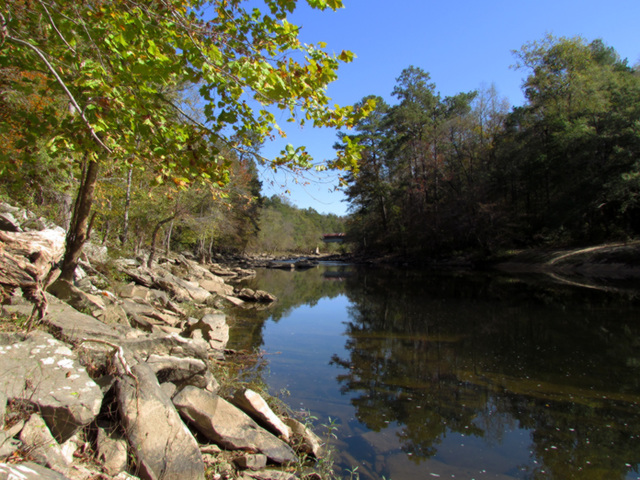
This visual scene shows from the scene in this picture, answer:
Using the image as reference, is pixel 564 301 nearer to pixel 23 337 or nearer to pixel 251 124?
pixel 251 124

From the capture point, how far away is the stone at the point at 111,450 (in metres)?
3.11

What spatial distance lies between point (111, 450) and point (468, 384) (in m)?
6.25

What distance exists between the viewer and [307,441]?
4836 mm

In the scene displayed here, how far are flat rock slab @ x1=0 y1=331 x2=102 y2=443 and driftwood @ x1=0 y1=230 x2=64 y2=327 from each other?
0.59m

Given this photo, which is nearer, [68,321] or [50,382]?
[50,382]

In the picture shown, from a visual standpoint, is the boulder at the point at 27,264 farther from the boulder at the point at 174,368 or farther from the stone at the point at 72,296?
the stone at the point at 72,296

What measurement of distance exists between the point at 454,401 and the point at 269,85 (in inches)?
230

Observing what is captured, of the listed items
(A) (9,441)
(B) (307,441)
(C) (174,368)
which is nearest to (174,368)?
(C) (174,368)

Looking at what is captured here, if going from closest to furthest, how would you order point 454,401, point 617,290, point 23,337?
1. point 23,337
2. point 454,401
3. point 617,290

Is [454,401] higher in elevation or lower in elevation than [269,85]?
lower

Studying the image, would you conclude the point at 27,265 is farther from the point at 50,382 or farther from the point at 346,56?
the point at 346,56

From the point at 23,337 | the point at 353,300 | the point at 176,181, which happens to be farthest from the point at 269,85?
the point at 353,300

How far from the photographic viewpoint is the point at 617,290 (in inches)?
763

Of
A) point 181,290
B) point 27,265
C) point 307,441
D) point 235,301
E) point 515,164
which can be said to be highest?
point 515,164
